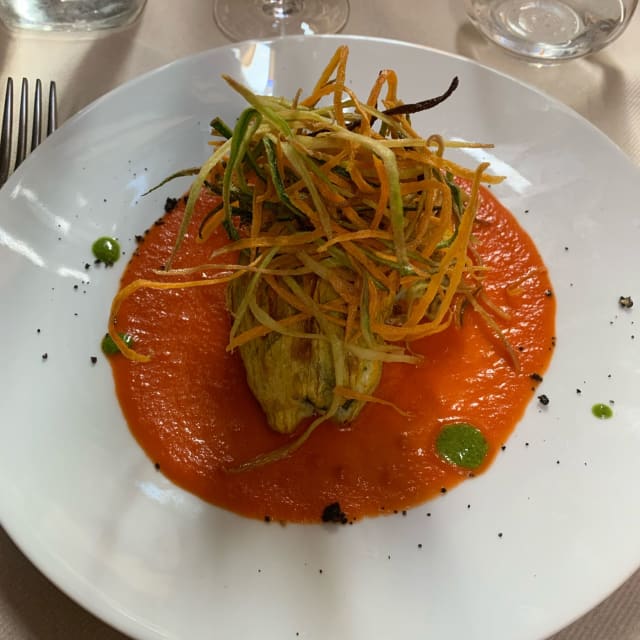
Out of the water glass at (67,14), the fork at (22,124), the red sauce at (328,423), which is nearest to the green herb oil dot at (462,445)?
the red sauce at (328,423)

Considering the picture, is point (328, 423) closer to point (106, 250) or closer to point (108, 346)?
point (108, 346)

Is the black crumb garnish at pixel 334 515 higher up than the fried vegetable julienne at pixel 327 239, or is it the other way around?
the fried vegetable julienne at pixel 327 239

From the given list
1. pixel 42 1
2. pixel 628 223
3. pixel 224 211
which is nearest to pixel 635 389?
pixel 628 223

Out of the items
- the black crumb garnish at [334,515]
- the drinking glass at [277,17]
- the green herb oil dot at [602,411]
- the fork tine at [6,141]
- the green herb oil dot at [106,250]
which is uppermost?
the drinking glass at [277,17]

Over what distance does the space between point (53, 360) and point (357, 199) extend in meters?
0.95

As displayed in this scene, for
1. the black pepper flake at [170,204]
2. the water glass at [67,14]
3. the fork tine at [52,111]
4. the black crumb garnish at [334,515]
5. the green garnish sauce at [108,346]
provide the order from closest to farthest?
1. the black crumb garnish at [334,515]
2. the green garnish sauce at [108,346]
3. the black pepper flake at [170,204]
4. the fork tine at [52,111]
5. the water glass at [67,14]

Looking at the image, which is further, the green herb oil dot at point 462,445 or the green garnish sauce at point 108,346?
the green garnish sauce at point 108,346

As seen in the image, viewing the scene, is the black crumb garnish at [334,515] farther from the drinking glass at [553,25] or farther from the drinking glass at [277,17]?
the drinking glass at [553,25]

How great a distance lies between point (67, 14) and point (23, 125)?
2.63ft

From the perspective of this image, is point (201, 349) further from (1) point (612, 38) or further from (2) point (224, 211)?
(1) point (612, 38)

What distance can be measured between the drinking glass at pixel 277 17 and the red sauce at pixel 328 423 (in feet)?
3.60

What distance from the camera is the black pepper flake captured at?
85.4 inches

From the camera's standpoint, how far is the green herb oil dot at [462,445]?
5.84 ft

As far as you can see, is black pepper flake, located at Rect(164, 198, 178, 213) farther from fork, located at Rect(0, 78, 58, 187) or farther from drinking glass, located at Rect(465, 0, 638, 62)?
drinking glass, located at Rect(465, 0, 638, 62)
